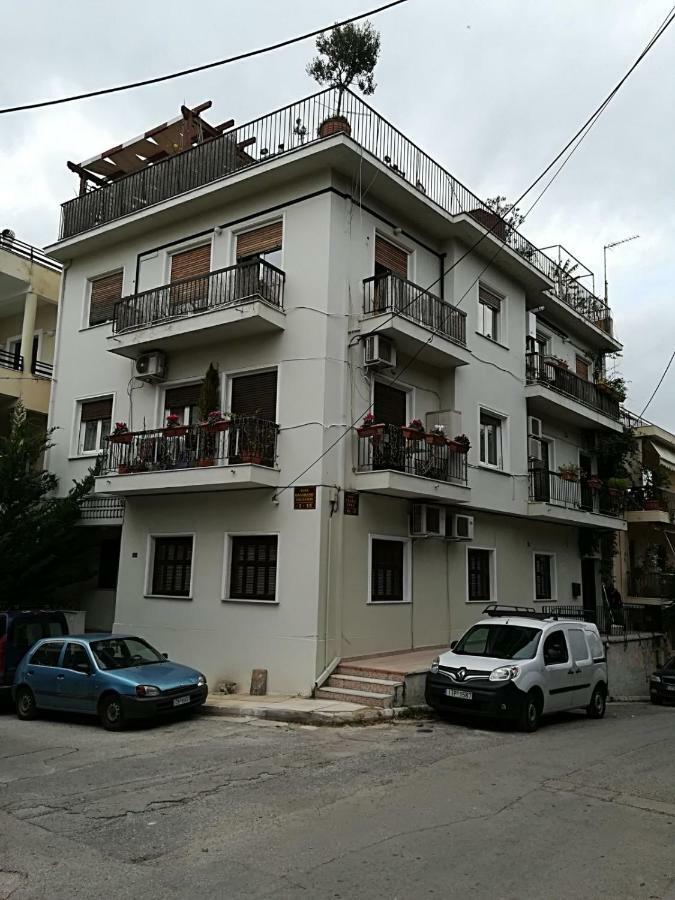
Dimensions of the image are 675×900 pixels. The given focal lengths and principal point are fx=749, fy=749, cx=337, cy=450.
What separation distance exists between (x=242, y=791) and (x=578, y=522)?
15.5 meters

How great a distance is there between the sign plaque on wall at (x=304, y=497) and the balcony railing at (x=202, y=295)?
3687 mm

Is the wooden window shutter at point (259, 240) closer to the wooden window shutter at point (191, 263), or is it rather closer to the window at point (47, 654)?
the wooden window shutter at point (191, 263)

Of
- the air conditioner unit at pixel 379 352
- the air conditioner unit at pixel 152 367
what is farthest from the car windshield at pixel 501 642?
the air conditioner unit at pixel 152 367

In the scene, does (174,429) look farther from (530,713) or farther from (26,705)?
(530,713)

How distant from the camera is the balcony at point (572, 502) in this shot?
19.1 m

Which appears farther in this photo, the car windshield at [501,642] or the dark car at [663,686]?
the dark car at [663,686]

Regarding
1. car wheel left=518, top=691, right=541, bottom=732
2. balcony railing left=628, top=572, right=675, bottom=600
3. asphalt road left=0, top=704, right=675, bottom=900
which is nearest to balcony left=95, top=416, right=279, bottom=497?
asphalt road left=0, top=704, right=675, bottom=900

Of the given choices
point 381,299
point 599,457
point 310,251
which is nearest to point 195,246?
point 310,251

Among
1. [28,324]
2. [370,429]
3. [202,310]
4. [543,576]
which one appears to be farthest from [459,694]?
[28,324]

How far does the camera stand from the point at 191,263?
16.9 metres

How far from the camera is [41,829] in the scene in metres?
6.19

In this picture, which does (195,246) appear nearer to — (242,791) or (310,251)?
(310,251)

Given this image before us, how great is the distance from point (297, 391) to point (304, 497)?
2065 millimetres

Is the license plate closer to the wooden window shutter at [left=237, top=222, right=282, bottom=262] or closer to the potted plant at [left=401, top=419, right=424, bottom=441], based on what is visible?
the potted plant at [left=401, top=419, right=424, bottom=441]
